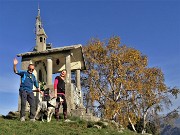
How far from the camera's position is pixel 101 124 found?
15.1 metres

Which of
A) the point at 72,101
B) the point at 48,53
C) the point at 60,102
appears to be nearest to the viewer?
the point at 60,102

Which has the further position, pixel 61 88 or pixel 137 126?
pixel 137 126

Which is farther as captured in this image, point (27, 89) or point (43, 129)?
point (27, 89)

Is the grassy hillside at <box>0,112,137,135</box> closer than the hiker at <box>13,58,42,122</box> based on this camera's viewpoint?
Yes

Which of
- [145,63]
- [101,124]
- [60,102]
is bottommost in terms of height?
[101,124]

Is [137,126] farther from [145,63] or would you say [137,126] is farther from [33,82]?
[33,82]

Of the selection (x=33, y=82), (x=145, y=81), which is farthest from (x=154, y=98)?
(x=33, y=82)

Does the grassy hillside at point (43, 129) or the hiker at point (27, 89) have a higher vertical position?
the hiker at point (27, 89)

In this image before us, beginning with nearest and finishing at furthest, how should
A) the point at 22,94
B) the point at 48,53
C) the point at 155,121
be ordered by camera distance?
the point at 22,94 → the point at 48,53 → the point at 155,121

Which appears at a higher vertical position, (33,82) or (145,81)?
(145,81)

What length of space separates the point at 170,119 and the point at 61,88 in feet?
90.7

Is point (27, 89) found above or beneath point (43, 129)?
above

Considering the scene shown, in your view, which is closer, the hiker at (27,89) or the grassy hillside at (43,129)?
the grassy hillside at (43,129)

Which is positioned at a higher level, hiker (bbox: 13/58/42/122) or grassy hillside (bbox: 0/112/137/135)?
hiker (bbox: 13/58/42/122)
